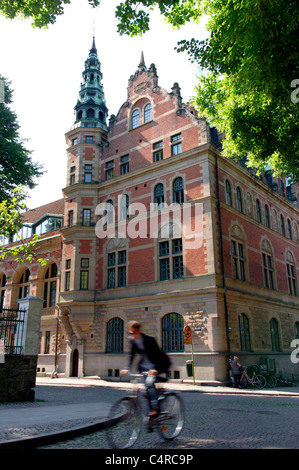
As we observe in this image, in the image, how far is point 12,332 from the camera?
1255 cm

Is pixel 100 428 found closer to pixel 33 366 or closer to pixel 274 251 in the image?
pixel 33 366

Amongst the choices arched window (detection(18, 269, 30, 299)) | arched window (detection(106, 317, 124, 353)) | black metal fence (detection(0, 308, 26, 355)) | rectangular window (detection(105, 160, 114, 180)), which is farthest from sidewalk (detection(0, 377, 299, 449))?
arched window (detection(18, 269, 30, 299))

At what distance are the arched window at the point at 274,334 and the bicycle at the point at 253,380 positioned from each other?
713cm

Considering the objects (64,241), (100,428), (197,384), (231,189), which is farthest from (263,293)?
(100,428)

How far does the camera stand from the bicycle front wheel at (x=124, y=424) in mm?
5504

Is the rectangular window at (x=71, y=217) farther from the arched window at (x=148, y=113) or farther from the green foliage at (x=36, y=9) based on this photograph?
the green foliage at (x=36, y=9)

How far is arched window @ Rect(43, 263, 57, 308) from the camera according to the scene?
3147cm

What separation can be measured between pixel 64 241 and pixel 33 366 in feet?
54.6

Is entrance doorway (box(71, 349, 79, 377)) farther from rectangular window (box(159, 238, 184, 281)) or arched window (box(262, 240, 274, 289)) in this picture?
arched window (box(262, 240, 274, 289))

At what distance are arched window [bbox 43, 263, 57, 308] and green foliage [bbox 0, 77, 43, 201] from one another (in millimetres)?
11029

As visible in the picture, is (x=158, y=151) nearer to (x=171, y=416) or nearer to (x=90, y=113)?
(x=90, y=113)

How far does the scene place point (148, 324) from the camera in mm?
22906

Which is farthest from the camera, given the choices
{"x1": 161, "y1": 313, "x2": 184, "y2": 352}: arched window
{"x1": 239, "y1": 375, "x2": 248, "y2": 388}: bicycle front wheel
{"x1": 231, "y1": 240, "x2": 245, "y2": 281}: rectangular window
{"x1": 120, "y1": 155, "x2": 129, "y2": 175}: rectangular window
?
{"x1": 120, "y1": 155, "x2": 129, "y2": 175}: rectangular window

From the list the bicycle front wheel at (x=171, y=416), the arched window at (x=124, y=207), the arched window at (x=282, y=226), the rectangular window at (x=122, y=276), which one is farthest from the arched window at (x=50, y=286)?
the bicycle front wheel at (x=171, y=416)
